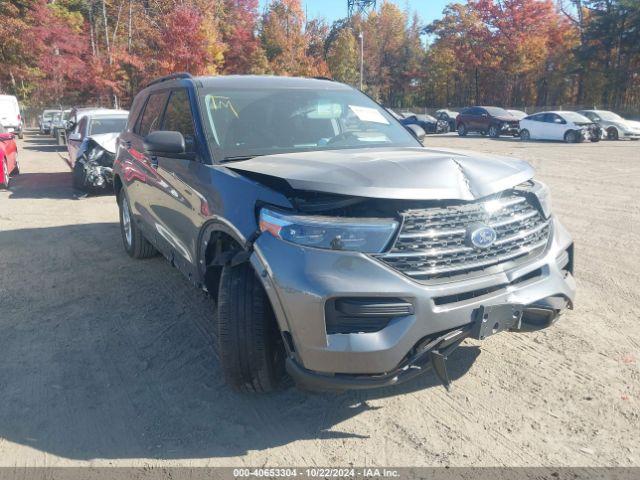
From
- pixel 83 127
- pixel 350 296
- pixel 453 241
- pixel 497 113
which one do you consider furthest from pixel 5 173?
pixel 497 113

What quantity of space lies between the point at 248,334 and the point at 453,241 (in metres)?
1.22

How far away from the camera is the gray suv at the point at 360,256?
2.66m

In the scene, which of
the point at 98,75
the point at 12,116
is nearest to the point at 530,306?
the point at 12,116

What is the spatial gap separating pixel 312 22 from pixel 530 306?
61368 mm

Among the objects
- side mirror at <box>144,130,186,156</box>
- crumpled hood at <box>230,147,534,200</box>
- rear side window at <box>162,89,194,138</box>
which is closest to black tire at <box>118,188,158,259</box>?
rear side window at <box>162,89,194,138</box>

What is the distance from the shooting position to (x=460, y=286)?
2.78 metres

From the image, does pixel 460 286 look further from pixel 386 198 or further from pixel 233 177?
pixel 233 177

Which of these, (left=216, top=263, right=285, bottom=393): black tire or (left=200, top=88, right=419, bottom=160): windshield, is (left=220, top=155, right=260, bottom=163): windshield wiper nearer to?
(left=200, top=88, right=419, bottom=160): windshield

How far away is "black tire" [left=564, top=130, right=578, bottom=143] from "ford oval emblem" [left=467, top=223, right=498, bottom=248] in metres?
24.0

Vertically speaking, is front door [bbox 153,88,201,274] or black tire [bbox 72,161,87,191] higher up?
front door [bbox 153,88,201,274]

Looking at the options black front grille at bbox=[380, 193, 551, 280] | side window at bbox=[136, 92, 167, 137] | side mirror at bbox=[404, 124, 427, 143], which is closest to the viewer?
black front grille at bbox=[380, 193, 551, 280]

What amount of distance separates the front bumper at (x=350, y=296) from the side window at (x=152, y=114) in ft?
9.51

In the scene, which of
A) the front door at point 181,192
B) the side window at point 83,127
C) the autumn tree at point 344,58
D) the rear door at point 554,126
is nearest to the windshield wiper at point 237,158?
the front door at point 181,192

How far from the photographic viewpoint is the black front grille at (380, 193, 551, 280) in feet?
9.02
